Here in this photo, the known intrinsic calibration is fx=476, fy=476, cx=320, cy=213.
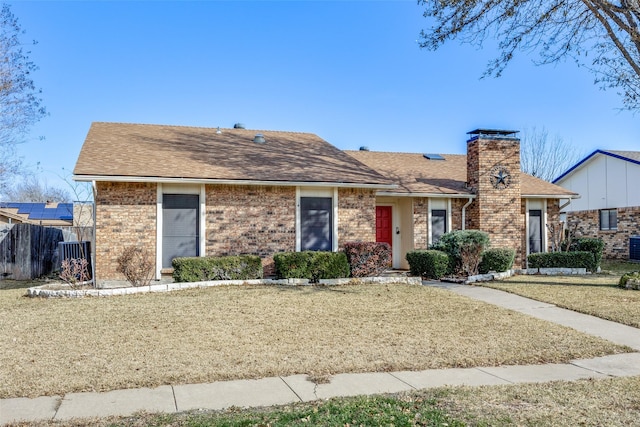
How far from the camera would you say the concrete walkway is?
4551 millimetres

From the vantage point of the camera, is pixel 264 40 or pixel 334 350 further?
pixel 264 40

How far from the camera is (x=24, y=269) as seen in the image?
50.3ft

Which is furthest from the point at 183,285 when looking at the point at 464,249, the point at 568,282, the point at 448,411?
the point at 568,282

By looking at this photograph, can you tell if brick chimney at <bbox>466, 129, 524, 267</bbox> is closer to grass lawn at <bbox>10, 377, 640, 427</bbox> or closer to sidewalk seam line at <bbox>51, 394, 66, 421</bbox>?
grass lawn at <bbox>10, 377, 640, 427</bbox>

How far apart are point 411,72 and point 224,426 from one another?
560 inches

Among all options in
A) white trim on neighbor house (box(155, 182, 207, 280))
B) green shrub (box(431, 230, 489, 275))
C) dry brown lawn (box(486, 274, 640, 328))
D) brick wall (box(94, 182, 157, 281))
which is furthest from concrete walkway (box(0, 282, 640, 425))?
white trim on neighbor house (box(155, 182, 207, 280))

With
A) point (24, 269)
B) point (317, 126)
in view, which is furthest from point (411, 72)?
point (24, 269)

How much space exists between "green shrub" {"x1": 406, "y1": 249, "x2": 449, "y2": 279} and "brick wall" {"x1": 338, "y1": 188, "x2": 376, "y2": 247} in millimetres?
1444

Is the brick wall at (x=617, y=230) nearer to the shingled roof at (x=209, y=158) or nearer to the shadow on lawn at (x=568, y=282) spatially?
the shadow on lawn at (x=568, y=282)

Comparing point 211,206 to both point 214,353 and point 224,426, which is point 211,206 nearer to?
point 214,353

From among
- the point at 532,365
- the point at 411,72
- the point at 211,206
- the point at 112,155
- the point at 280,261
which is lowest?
the point at 532,365

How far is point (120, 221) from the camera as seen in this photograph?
12.2m

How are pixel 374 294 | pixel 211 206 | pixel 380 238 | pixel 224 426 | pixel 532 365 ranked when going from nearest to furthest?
1. pixel 224 426
2. pixel 532 365
3. pixel 374 294
4. pixel 211 206
5. pixel 380 238

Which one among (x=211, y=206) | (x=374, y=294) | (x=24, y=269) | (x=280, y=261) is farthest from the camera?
(x=24, y=269)
